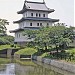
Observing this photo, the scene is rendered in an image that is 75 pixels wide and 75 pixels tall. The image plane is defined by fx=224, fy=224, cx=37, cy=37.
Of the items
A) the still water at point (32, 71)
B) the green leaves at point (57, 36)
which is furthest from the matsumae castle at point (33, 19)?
the still water at point (32, 71)

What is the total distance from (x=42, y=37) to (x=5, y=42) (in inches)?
1084

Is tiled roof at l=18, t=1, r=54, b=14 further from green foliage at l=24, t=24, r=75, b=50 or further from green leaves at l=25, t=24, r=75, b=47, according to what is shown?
green leaves at l=25, t=24, r=75, b=47

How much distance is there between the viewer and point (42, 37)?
122 feet

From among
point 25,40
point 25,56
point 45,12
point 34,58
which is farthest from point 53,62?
point 45,12

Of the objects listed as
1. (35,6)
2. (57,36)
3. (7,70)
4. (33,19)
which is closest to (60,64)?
(7,70)

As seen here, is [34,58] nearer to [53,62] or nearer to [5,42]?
[53,62]

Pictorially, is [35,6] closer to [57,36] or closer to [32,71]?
[57,36]

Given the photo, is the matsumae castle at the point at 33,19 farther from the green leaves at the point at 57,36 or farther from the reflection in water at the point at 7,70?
the reflection in water at the point at 7,70

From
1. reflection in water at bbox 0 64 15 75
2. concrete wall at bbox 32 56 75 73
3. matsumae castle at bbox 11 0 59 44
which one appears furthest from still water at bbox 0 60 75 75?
matsumae castle at bbox 11 0 59 44

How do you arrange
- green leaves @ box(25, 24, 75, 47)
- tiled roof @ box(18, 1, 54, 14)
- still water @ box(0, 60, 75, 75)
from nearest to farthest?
still water @ box(0, 60, 75, 75) < green leaves @ box(25, 24, 75, 47) < tiled roof @ box(18, 1, 54, 14)

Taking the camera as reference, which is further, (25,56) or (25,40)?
(25,40)

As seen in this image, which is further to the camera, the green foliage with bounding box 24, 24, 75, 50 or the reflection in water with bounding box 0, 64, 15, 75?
the green foliage with bounding box 24, 24, 75, 50

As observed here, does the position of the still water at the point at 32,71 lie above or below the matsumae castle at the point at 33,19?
below

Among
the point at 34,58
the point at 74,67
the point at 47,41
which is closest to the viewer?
the point at 74,67
